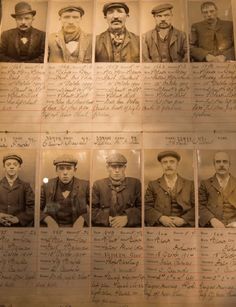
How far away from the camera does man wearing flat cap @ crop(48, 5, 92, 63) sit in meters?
1.30

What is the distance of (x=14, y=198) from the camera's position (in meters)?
1.21

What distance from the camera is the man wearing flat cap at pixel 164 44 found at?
129 centimetres

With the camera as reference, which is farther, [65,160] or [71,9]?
[71,9]

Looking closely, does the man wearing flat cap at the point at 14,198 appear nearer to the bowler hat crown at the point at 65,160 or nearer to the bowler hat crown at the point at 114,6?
the bowler hat crown at the point at 65,160

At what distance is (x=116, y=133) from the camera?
124 centimetres

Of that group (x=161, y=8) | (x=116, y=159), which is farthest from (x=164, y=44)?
(x=116, y=159)

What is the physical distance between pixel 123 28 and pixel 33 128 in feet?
1.44

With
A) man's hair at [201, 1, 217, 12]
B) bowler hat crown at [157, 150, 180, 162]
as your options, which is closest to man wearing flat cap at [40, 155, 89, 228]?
bowler hat crown at [157, 150, 180, 162]

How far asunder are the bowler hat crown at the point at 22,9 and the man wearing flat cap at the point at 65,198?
517 mm

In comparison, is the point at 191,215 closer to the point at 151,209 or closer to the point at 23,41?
the point at 151,209

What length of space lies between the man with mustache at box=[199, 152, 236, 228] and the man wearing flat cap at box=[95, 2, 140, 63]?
428 mm

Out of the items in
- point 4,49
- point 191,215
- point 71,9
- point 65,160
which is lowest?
point 191,215

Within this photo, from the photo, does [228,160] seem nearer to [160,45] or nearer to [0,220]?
[160,45]

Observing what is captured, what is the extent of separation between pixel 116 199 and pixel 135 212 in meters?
0.07
